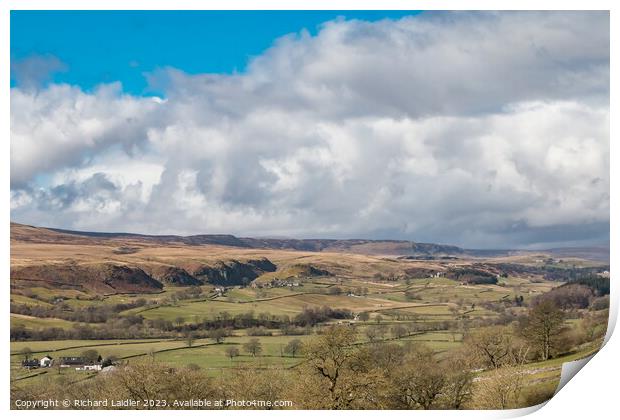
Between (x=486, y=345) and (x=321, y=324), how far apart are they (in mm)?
6690

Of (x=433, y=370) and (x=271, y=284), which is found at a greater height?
(x=271, y=284)

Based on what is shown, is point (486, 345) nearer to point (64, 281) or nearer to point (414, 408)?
point (414, 408)

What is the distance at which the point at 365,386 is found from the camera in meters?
18.1

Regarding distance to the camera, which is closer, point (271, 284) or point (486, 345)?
point (486, 345)
